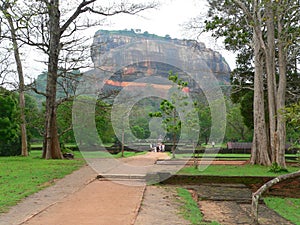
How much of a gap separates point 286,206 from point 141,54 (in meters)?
7.46

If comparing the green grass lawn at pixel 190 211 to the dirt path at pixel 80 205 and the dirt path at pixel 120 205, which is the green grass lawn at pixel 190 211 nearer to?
the dirt path at pixel 120 205

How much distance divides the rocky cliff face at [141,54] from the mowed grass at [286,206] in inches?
246

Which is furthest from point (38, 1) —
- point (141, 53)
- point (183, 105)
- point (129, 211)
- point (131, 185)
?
point (129, 211)

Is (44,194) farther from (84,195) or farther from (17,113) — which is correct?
(17,113)

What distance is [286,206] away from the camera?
988 cm

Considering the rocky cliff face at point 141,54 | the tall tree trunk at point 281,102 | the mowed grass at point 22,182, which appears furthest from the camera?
the rocky cliff face at point 141,54

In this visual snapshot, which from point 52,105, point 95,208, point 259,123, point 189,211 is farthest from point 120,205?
point 52,105

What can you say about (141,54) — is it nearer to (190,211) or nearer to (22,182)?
(22,182)

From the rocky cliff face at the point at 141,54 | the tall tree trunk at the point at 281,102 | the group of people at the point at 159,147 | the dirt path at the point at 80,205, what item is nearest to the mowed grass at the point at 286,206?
the dirt path at the point at 80,205

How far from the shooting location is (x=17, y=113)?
67.8ft

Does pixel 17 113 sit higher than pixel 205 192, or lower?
higher

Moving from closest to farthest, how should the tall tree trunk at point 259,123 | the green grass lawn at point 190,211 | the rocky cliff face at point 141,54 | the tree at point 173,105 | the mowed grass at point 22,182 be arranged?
the green grass lawn at point 190,211
the mowed grass at point 22,182
the rocky cliff face at point 141,54
the tree at point 173,105
the tall tree trunk at point 259,123

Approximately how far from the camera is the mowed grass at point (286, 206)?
333 inches

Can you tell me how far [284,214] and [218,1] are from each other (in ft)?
32.8
